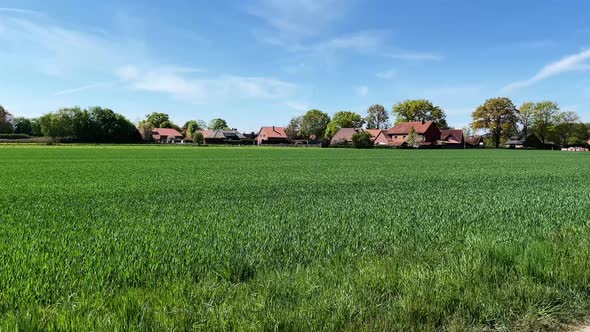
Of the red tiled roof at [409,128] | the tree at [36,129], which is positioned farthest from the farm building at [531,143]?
the tree at [36,129]

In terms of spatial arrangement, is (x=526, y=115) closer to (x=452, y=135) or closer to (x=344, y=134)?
(x=452, y=135)

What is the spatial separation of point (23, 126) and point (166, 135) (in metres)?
58.5

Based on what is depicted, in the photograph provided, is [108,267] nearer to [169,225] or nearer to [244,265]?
[244,265]

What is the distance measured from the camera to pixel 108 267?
5.23 meters

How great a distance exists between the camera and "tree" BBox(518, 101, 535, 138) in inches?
5837

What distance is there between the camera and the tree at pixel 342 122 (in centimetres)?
17600

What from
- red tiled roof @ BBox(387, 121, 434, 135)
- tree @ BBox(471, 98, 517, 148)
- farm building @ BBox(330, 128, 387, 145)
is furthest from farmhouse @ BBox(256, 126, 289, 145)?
tree @ BBox(471, 98, 517, 148)

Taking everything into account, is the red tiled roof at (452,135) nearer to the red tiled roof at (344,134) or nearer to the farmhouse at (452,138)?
the farmhouse at (452,138)

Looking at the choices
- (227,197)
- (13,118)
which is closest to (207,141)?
(13,118)

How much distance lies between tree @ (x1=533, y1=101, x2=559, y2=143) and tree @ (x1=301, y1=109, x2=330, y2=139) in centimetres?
8699

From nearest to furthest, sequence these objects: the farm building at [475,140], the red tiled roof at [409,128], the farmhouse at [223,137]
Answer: the red tiled roof at [409,128]
the farmhouse at [223,137]
the farm building at [475,140]

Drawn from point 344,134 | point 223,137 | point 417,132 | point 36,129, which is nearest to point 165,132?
point 223,137

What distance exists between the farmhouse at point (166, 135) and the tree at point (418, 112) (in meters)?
105

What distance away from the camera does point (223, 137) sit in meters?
173
